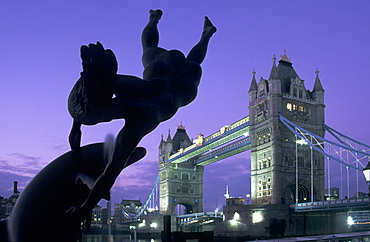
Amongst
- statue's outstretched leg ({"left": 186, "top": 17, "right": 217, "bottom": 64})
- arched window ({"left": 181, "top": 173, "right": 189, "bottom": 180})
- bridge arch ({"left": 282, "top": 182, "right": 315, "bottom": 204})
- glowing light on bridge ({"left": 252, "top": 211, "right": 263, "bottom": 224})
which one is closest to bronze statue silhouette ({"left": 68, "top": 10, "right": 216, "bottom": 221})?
statue's outstretched leg ({"left": 186, "top": 17, "right": 217, "bottom": 64})

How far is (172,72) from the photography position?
4414mm

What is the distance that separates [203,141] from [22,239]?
5097 cm

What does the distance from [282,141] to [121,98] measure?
123ft

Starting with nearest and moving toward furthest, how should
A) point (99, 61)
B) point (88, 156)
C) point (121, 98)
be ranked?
point (99, 61) < point (121, 98) < point (88, 156)

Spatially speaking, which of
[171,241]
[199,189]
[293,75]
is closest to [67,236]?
[171,241]

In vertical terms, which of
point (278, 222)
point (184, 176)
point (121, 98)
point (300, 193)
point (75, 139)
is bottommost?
point (278, 222)

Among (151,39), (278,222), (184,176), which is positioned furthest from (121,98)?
(184,176)

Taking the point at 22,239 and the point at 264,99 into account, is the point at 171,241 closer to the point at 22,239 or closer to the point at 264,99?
the point at 22,239

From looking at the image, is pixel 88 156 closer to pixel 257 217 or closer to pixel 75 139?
pixel 75 139

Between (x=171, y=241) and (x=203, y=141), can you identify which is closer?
(x=171, y=241)

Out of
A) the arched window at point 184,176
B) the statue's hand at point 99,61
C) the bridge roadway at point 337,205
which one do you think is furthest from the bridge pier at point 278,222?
the statue's hand at point 99,61

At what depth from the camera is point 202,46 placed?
16.3 ft

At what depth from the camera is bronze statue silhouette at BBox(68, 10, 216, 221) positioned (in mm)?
3675

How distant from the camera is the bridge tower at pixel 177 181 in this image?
6469 cm
